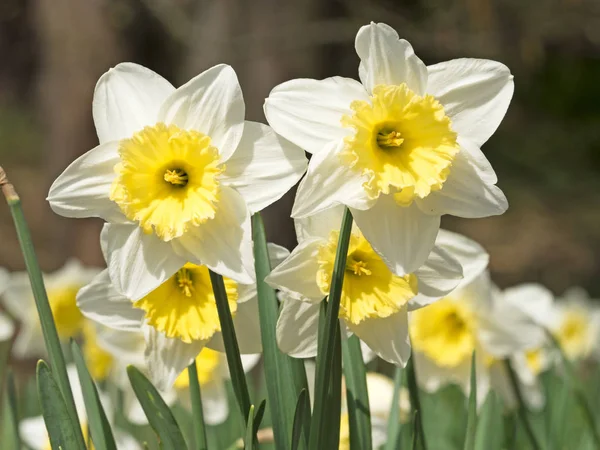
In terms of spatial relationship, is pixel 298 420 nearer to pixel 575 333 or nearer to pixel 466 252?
pixel 466 252

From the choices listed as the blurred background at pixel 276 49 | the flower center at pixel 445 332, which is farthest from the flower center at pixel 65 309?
the blurred background at pixel 276 49

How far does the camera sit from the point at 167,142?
75cm

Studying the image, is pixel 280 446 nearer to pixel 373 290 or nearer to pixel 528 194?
pixel 373 290

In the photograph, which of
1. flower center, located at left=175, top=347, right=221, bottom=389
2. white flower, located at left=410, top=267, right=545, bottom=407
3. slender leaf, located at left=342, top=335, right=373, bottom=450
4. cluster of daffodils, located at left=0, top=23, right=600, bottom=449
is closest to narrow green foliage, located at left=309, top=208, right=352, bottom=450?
cluster of daffodils, located at left=0, top=23, right=600, bottom=449

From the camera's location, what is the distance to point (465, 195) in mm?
738

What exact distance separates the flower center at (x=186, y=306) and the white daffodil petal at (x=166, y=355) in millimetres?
22

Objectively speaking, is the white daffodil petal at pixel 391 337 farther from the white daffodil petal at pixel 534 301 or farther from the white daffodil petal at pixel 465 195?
the white daffodil petal at pixel 534 301

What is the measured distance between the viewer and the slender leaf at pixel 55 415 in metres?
0.74

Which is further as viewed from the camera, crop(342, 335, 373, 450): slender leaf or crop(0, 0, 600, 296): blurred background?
crop(0, 0, 600, 296): blurred background

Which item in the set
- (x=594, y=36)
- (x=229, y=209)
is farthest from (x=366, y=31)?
(x=594, y=36)

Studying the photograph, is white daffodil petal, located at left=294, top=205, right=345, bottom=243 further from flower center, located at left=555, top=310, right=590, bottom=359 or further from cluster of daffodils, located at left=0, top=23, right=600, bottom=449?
flower center, located at left=555, top=310, right=590, bottom=359

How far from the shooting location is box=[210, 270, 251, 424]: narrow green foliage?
0.74 metres

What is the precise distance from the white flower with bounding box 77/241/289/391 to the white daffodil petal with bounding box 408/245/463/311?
156mm

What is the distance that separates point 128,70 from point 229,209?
184 millimetres
